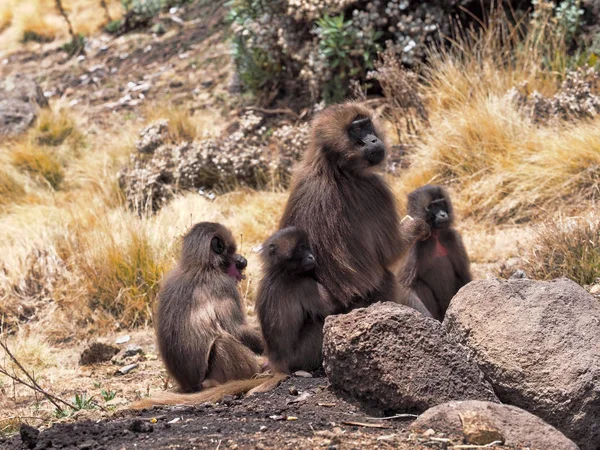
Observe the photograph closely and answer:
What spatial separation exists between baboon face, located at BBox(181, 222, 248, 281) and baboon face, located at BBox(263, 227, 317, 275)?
1.36 ft

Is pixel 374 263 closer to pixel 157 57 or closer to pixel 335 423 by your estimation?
pixel 335 423

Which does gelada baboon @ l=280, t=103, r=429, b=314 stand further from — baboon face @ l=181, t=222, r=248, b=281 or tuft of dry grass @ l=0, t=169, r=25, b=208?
tuft of dry grass @ l=0, t=169, r=25, b=208

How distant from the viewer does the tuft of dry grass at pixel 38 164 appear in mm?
11500

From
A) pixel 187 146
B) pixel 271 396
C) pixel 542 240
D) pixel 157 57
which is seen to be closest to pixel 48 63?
pixel 157 57

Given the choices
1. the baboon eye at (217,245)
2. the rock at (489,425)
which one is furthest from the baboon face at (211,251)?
the rock at (489,425)

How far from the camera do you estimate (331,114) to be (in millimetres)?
5750

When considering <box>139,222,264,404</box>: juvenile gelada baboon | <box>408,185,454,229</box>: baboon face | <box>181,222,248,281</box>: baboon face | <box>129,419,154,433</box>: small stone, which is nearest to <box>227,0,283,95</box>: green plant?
<box>408,185,454,229</box>: baboon face

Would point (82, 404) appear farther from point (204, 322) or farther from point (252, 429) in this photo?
point (252, 429)

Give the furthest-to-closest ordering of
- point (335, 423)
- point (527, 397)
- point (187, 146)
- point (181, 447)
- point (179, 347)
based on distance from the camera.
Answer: point (187, 146) < point (179, 347) < point (527, 397) < point (335, 423) < point (181, 447)

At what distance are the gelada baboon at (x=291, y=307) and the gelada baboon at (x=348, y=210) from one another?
0.47ft

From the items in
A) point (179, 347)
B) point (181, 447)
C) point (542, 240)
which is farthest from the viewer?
point (542, 240)

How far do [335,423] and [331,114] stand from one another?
234 centimetres

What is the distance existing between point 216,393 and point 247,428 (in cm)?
104

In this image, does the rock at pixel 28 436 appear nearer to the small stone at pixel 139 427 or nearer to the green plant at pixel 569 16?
the small stone at pixel 139 427
